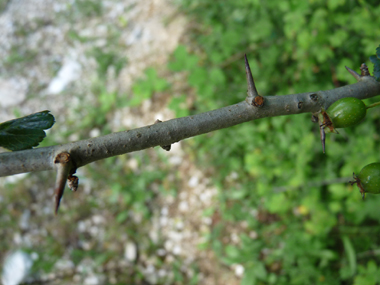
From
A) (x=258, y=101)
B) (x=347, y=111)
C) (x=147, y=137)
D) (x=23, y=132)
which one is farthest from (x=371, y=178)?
(x=23, y=132)

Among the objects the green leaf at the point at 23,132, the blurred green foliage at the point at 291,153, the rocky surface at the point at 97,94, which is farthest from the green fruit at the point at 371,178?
the rocky surface at the point at 97,94

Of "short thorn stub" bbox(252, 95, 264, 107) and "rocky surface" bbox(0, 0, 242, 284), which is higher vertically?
"rocky surface" bbox(0, 0, 242, 284)

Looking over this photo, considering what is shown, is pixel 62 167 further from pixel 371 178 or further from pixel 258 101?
pixel 371 178

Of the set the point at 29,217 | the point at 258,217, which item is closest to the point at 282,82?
the point at 258,217

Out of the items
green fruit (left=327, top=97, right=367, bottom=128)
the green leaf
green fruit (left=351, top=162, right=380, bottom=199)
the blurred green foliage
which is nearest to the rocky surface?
the blurred green foliage

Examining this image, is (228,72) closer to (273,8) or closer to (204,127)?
(273,8)

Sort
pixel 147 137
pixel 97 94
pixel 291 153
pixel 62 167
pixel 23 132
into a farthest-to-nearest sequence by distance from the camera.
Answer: pixel 97 94 → pixel 291 153 → pixel 23 132 → pixel 147 137 → pixel 62 167

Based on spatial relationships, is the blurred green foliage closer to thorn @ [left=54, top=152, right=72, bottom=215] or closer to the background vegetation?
the background vegetation

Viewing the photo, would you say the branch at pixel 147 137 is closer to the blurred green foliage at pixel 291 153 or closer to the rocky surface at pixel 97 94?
the blurred green foliage at pixel 291 153
